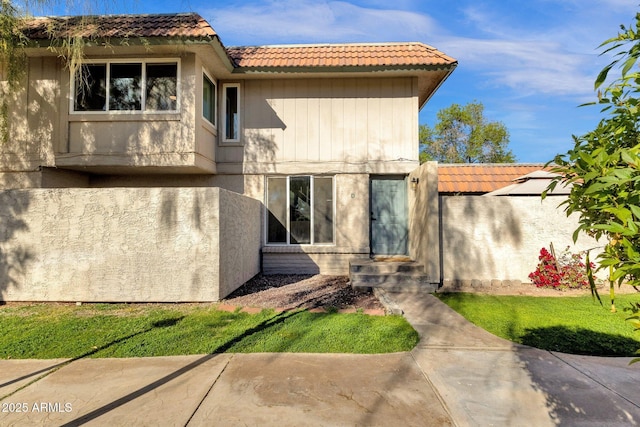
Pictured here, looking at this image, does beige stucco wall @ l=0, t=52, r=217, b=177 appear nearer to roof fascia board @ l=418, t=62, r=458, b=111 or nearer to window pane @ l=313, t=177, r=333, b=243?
window pane @ l=313, t=177, r=333, b=243

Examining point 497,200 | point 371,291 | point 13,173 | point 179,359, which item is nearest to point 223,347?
point 179,359

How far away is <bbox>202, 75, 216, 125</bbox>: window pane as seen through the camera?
946cm

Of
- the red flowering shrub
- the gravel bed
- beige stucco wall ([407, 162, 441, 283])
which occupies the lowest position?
the gravel bed

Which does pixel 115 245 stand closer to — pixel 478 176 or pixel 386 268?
pixel 386 268

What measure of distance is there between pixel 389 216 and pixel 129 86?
7.93m

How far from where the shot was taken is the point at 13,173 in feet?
→ 28.6

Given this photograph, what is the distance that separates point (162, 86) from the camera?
877 cm

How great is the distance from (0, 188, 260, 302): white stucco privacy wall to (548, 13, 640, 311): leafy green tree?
6.03m

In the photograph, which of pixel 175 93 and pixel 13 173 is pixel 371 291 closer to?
pixel 175 93

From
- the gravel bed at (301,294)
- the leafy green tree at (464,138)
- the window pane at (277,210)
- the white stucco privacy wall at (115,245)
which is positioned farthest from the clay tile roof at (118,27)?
the leafy green tree at (464,138)

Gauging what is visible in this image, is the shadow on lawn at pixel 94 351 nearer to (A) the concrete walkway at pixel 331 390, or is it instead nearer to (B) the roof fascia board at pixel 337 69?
(A) the concrete walkway at pixel 331 390

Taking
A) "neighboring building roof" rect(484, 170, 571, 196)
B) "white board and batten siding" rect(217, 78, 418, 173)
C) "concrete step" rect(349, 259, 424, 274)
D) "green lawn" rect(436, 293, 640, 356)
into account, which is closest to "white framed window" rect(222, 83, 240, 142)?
"white board and batten siding" rect(217, 78, 418, 173)

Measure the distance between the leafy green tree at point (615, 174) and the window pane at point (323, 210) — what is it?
8.36m

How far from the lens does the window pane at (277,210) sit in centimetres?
1018
